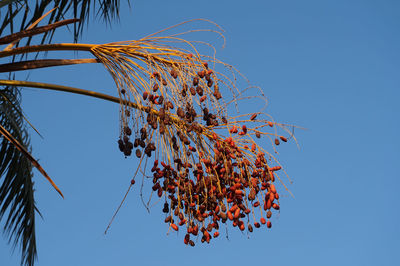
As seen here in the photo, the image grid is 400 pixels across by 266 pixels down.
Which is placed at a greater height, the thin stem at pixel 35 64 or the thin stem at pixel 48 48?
the thin stem at pixel 48 48

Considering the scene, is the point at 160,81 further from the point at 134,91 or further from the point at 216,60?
the point at 216,60

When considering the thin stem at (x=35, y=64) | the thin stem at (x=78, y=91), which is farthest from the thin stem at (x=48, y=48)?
the thin stem at (x=78, y=91)

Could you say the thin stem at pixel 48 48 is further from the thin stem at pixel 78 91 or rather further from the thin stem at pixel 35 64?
the thin stem at pixel 78 91

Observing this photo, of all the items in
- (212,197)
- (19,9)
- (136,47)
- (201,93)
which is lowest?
(212,197)

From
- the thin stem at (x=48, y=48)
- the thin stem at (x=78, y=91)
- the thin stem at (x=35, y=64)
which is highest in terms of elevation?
the thin stem at (x=48, y=48)

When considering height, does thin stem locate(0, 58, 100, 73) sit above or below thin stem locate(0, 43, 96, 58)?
below

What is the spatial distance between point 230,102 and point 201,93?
21cm

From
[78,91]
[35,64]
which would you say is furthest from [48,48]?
[78,91]

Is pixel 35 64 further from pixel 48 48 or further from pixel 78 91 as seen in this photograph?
pixel 78 91

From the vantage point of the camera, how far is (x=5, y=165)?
15.1 ft

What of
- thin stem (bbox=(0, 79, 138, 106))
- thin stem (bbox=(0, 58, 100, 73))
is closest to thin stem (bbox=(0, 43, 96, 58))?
thin stem (bbox=(0, 58, 100, 73))

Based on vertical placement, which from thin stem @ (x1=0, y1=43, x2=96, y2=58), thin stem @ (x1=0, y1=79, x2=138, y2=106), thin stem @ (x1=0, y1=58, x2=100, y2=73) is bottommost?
thin stem @ (x1=0, y1=79, x2=138, y2=106)

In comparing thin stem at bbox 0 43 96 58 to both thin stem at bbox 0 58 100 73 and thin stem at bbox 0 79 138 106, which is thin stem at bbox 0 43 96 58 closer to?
thin stem at bbox 0 58 100 73

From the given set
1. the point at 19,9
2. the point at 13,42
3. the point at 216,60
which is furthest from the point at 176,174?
the point at 19,9
